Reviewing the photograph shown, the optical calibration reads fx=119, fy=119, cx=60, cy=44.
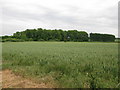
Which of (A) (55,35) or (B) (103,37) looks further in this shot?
(A) (55,35)

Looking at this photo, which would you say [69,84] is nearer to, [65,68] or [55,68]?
[65,68]

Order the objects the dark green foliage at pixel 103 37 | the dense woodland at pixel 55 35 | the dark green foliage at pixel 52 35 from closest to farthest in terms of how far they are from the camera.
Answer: the dark green foliage at pixel 103 37
the dense woodland at pixel 55 35
the dark green foliage at pixel 52 35

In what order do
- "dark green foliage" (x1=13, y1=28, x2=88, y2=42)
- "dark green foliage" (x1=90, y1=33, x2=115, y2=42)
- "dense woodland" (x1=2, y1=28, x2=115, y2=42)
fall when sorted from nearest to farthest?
"dark green foliage" (x1=90, y1=33, x2=115, y2=42)
"dense woodland" (x1=2, y1=28, x2=115, y2=42)
"dark green foliage" (x1=13, y1=28, x2=88, y2=42)

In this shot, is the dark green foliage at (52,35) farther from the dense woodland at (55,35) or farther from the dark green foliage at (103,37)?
the dark green foliage at (103,37)

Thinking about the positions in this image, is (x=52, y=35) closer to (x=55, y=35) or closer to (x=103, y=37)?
(x=55, y=35)

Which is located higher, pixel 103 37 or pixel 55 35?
pixel 55 35

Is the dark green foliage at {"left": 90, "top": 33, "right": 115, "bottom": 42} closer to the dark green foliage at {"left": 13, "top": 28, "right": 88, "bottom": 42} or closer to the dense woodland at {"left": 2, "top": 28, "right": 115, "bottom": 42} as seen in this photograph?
the dense woodland at {"left": 2, "top": 28, "right": 115, "bottom": 42}

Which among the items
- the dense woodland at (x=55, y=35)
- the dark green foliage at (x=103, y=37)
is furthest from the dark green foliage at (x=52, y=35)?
the dark green foliage at (x=103, y=37)

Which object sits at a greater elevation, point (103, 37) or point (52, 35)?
point (52, 35)

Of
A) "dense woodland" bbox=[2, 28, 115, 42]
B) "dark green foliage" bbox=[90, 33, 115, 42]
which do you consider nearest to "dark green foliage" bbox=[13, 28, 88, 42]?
"dense woodland" bbox=[2, 28, 115, 42]

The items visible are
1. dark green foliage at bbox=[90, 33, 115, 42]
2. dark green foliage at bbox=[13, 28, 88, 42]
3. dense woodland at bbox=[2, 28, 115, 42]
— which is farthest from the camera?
dark green foliage at bbox=[13, 28, 88, 42]

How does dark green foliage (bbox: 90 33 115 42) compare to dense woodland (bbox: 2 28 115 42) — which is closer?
dark green foliage (bbox: 90 33 115 42)

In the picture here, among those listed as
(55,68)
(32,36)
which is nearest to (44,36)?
(32,36)

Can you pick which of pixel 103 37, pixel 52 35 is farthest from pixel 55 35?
pixel 103 37
